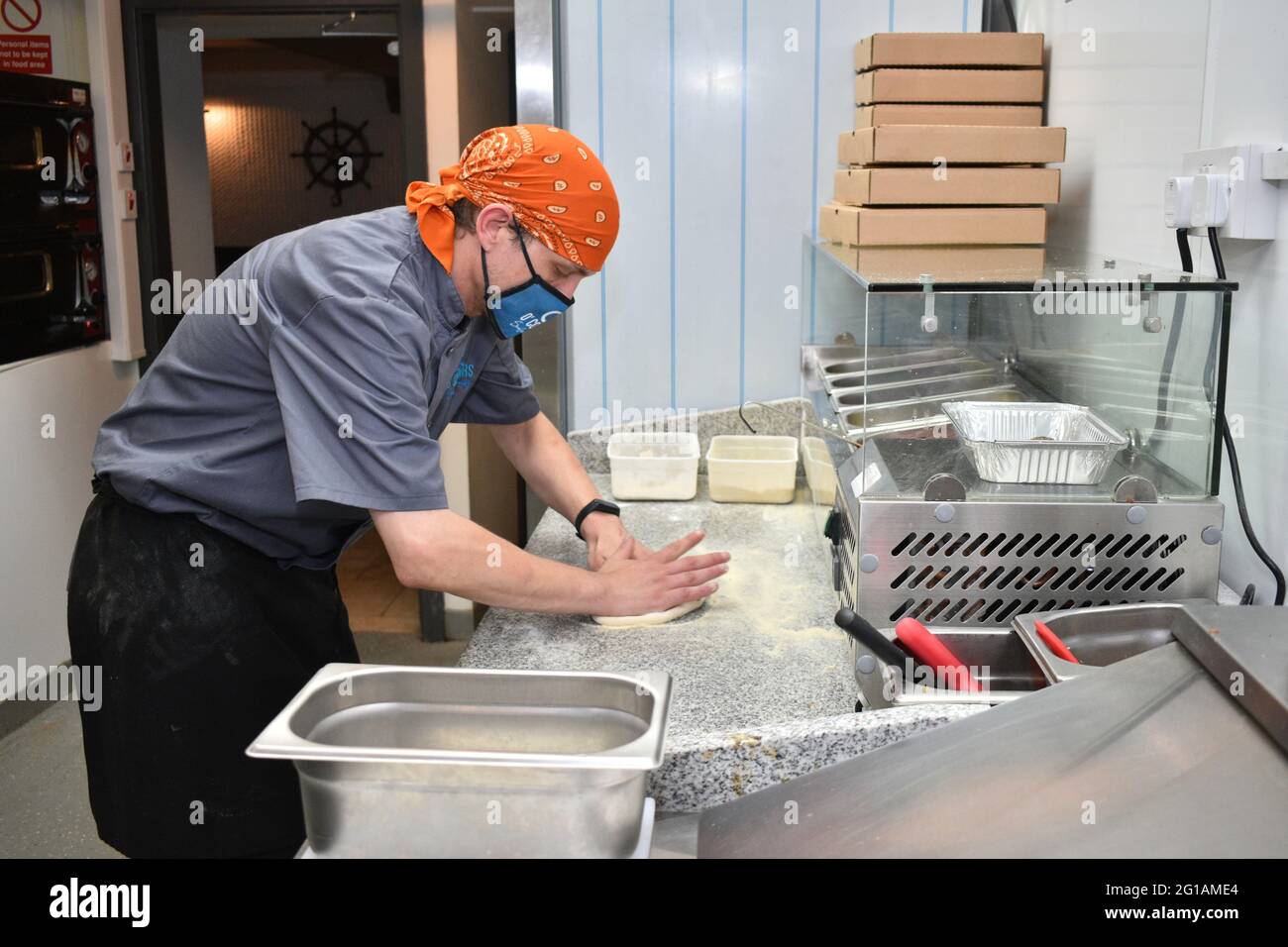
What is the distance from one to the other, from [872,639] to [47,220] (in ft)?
10.4

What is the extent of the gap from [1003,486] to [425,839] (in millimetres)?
835

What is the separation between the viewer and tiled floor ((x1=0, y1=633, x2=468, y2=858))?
2809mm

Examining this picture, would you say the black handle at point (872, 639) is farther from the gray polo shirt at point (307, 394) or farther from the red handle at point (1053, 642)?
the gray polo shirt at point (307, 394)

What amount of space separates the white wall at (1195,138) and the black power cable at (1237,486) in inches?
0.8

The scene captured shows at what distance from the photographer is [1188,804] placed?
31.1 inches

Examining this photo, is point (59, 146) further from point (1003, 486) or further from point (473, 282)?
point (1003, 486)

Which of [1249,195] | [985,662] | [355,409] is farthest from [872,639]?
[1249,195]

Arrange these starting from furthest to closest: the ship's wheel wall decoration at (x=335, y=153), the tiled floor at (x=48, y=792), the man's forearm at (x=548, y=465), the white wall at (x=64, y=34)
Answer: the ship's wheel wall decoration at (x=335, y=153) → the white wall at (x=64, y=34) → the tiled floor at (x=48, y=792) → the man's forearm at (x=548, y=465)

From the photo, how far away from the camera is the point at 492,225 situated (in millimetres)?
1488

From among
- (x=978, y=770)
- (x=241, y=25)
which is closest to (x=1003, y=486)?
(x=978, y=770)

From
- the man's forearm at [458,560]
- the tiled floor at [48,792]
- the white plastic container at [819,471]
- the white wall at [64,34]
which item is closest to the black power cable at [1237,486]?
the white plastic container at [819,471]

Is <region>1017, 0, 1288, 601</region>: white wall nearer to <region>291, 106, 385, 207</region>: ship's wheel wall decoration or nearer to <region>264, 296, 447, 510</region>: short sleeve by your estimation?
<region>264, 296, 447, 510</region>: short sleeve

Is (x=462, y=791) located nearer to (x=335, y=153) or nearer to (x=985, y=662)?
(x=985, y=662)

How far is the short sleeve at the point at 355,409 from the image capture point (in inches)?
51.8
